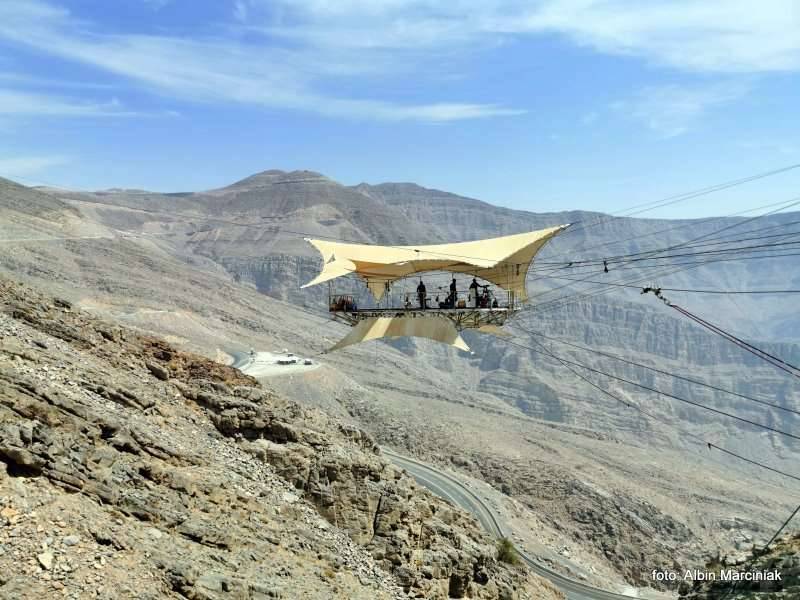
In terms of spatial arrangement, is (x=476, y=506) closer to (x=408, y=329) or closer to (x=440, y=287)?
(x=408, y=329)

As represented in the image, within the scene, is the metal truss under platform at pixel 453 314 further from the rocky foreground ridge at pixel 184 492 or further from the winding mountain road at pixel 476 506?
the winding mountain road at pixel 476 506

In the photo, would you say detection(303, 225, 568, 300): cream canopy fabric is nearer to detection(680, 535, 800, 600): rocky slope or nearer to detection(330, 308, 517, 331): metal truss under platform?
detection(330, 308, 517, 331): metal truss under platform

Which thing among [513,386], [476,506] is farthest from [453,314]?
[513,386]

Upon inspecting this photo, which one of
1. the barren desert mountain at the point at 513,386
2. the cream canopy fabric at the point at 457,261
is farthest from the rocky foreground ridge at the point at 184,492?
the barren desert mountain at the point at 513,386

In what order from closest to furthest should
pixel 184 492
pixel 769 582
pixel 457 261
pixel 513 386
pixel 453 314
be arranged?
pixel 184 492
pixel 769 582
pixel 453 314
pixel 457 261
pixel 513 386

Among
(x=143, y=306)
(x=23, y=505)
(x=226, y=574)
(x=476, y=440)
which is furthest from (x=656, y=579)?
(x=143, y=306)

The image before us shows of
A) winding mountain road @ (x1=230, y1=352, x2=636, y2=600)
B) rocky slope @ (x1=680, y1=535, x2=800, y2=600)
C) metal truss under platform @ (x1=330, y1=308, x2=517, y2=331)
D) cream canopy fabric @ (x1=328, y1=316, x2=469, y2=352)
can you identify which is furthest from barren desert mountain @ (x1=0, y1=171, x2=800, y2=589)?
rocky slope @ (x1=680, y1=535, x2=800, y2=600)
